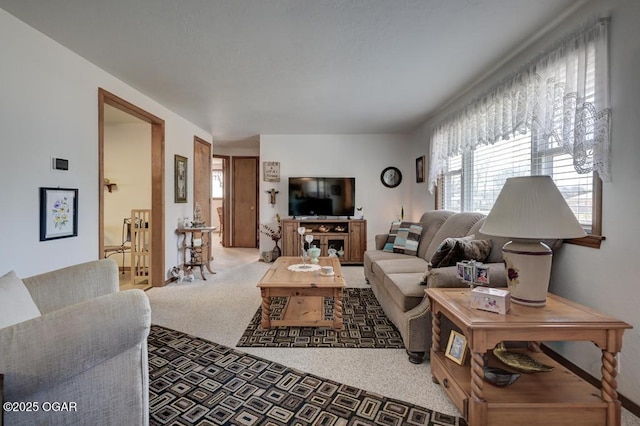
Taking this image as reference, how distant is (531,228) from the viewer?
1.49 m

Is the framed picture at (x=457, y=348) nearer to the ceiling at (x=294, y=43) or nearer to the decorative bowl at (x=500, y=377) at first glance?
the decorative bowl at (x=500, y=377)

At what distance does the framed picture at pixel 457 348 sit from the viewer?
173 cm

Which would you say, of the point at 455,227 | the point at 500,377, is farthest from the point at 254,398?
the point at 455,227

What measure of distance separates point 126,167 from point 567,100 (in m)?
5.34

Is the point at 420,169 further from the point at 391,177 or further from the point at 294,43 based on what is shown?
the point at 294,43

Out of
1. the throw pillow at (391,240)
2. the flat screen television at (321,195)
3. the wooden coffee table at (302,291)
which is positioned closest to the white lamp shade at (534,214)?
the wooden coffee table at (302,291)

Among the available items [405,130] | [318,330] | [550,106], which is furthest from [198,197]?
[550,106]

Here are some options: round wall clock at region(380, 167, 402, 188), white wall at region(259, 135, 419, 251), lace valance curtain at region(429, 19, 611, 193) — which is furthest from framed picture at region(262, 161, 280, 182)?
lace valance curtain at region(429, 19, 611, 193)

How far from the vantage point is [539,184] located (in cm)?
155

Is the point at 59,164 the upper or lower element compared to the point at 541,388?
upper

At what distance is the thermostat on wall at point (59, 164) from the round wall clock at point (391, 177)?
15.1 ft

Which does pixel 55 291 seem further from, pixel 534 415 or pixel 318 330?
pixel 534 415

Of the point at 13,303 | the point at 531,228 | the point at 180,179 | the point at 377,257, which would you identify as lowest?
the point at 377,257

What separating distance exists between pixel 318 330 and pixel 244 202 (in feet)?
16.6
